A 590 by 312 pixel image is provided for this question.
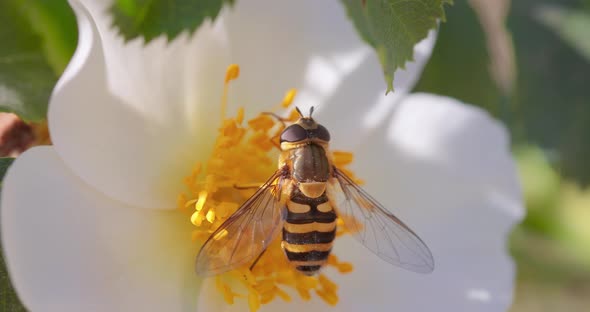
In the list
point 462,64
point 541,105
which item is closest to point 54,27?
point 462,64

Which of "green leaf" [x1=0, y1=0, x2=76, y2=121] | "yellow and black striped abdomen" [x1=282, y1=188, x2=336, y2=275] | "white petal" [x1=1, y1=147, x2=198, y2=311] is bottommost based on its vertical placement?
"white petal" [x1=1, y1=147, x2=198, y2=311]

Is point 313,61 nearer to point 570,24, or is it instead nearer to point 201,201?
point 201,201

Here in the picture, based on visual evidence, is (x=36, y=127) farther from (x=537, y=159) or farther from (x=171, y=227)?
(x=537, y=159)

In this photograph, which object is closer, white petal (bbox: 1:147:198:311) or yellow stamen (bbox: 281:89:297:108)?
white petal (bbox: 1:147:198:311)

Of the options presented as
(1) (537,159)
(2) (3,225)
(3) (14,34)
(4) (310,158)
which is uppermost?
(1) (537,159)

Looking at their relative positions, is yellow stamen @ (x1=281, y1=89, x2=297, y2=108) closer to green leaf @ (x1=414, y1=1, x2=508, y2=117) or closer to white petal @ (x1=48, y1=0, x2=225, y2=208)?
white petal @ (x1=48, y1=0, x2=225, y2=208)

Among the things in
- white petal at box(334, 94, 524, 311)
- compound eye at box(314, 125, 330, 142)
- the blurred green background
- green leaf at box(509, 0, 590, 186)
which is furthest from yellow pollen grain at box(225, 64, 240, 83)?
green leaf at box(509, 0, 590, 186)

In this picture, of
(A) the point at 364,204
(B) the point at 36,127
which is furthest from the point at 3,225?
(A) the point at 364,204

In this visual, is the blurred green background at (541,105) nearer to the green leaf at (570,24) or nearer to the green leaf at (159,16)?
the green leaf at (570,24)
